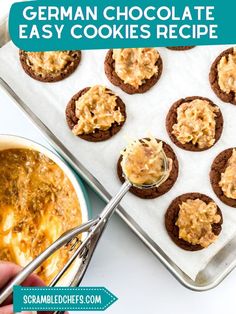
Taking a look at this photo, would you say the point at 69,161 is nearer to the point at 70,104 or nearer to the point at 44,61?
the point at 70,104

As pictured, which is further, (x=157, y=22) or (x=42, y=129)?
(x=42, y=129)

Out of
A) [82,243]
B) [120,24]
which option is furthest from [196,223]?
[120,24]

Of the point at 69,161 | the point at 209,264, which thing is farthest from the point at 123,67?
the point at 209,264

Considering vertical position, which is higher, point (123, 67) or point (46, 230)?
point (123, 67)

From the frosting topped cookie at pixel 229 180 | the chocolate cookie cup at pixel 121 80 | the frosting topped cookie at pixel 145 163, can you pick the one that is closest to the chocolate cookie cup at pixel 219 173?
the frosting topped cookie at pixel 229 180

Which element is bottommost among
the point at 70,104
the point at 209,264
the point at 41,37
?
the point at 209,264

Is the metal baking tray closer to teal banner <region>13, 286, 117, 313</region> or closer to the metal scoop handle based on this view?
the metal scoop handle

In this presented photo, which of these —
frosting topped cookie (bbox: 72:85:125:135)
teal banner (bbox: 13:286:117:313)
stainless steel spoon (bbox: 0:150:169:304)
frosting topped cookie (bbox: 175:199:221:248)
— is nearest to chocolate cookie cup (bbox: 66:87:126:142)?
frosting topped cookie (bbox: 72:85:125:135)
